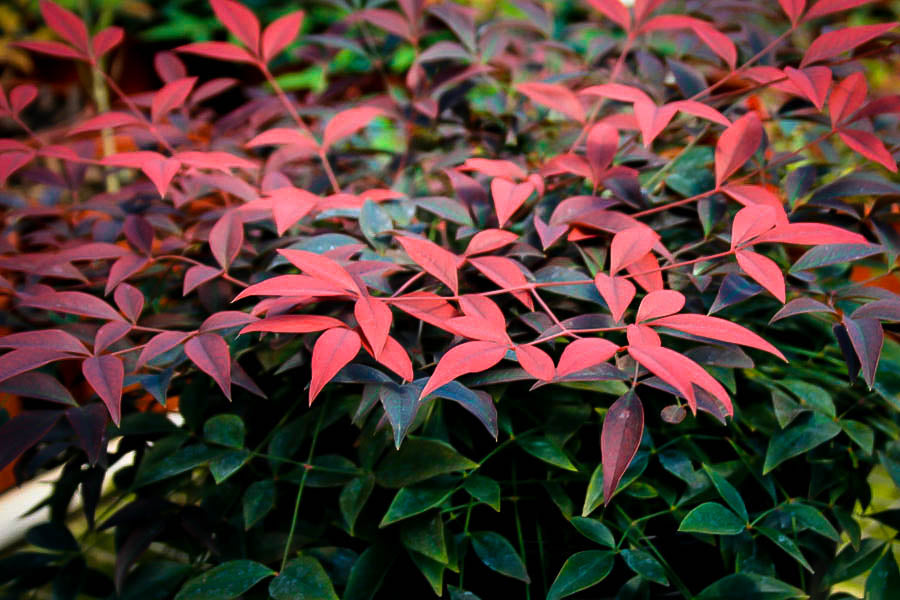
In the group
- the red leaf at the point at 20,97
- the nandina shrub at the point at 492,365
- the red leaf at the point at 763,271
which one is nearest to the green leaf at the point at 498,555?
the nandina shrub at the point at 492,365

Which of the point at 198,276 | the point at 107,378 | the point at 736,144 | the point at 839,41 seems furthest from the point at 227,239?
the point at 839,41

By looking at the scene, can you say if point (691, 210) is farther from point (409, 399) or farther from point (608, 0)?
point (409, 399)

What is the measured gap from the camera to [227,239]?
0.45 meters

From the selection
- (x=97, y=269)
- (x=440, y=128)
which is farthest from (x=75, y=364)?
(x=440, y=128)

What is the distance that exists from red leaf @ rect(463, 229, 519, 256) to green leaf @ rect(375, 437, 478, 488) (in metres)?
0.12

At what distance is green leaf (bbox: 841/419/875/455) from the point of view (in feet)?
1.34

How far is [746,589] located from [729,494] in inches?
2.1

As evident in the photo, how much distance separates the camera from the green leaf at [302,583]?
374 millimetres

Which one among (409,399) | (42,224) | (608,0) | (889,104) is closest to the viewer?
(409,399)

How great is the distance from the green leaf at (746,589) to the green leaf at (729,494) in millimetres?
33

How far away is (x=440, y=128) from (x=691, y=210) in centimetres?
27

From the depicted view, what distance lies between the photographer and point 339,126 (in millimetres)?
524

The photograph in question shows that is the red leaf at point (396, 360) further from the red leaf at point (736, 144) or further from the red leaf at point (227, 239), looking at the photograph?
the red leaf at point (736, 144)

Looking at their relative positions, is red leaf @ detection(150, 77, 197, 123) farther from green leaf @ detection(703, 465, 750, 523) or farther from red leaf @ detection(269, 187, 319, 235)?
green leaf @ detection(703, 465, 750, 523)
